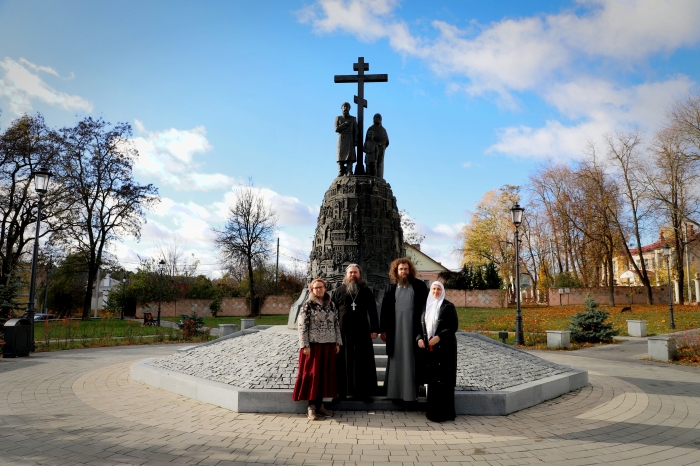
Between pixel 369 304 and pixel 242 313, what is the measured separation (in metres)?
32.7

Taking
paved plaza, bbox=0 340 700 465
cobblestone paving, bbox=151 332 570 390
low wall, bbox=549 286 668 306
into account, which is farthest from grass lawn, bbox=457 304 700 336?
paved plaza, bbox=0 340 700 465

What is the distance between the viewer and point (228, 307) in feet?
123

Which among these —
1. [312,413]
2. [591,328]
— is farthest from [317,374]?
[591,328]

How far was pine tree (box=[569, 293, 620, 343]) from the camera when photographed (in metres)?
16.0

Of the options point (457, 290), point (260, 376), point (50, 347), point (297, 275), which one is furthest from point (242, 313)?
point (260, 376)

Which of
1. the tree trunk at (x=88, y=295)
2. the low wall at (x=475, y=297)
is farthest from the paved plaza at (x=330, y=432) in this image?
the low wall at (x=475, y=297)

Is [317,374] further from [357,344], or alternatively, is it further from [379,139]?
[379,139]

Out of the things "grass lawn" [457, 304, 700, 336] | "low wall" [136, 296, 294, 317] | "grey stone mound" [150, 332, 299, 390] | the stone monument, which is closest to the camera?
"grey stone mound" [150, 332, 299, 390]

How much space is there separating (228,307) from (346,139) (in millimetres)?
29804

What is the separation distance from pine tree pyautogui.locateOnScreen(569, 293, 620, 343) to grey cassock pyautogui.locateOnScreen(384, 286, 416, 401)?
1262 cm

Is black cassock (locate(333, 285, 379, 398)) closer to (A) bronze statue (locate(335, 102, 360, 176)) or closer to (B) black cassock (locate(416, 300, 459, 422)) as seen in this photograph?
(B) black cassock (locate(416, 300, 459, 422))

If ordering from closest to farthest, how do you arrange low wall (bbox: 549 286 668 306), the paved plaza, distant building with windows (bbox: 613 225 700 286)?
the paved plaza → distant building with windows (bbox: 613 225 700 286) → low wall (bbox: 549 286 668 306)

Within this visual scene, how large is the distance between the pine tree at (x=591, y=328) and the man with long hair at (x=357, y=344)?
1279 cm

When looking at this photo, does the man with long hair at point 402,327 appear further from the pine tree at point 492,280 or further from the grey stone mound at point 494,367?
the pine tree at point 492,280
